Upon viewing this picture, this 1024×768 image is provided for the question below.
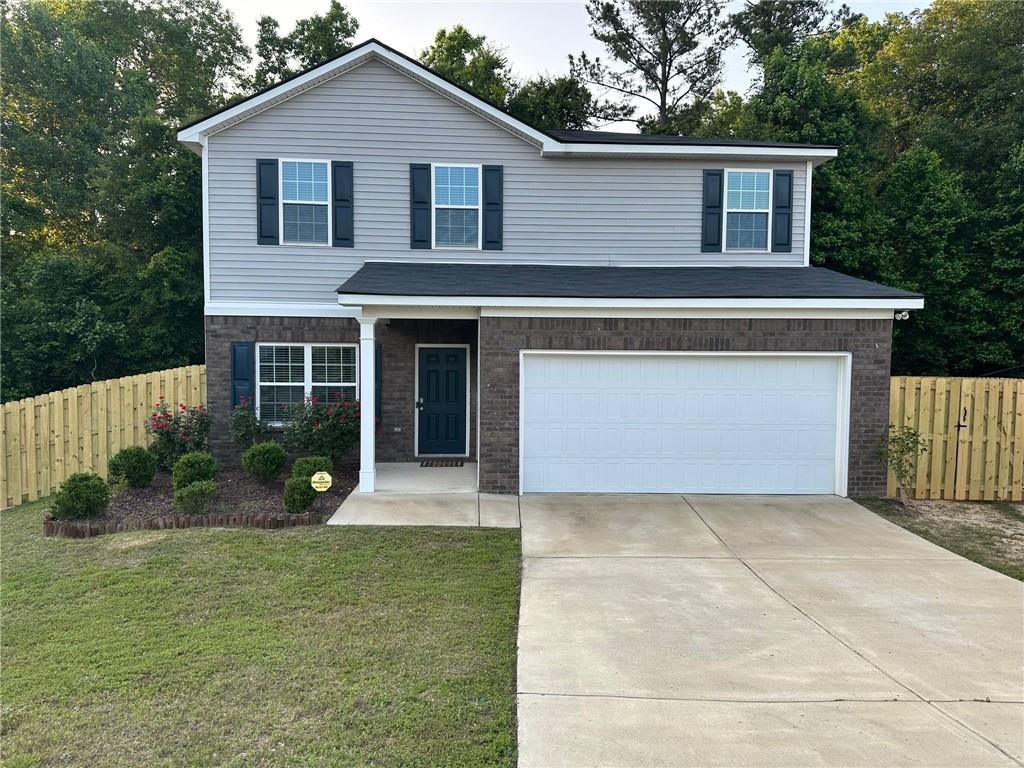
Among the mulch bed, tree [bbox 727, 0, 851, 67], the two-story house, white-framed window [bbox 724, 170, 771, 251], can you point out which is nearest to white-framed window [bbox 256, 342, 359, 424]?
the two-story house

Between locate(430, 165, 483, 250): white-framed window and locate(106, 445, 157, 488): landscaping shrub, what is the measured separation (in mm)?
5789

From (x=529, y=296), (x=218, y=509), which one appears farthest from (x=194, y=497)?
(x=529, y=296)

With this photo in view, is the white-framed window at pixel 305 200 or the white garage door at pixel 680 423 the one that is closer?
the white garage door at pixel 680 423

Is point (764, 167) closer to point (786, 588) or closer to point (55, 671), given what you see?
point (786, 588)

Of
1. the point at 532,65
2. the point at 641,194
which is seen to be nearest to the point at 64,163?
the point at 532,65

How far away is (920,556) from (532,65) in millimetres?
21477

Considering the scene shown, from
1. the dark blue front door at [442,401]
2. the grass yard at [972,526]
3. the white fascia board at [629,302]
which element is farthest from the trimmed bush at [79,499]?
the grass yard at [972,526]

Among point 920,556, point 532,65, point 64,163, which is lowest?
point 920,556

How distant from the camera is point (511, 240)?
37.8 feet

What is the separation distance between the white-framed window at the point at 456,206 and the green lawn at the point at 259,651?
19.9ft

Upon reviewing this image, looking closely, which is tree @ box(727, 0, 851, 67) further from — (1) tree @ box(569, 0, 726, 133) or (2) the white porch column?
(2) the white porch column

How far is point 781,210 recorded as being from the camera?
38.5 ft

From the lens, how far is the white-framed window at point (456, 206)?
1137 cm

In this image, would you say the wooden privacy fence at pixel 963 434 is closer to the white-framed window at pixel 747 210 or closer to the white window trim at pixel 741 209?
the white window trim at pixel 741 209
